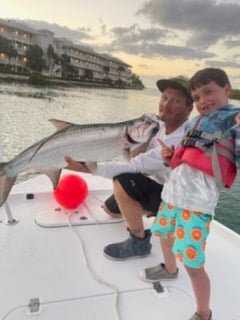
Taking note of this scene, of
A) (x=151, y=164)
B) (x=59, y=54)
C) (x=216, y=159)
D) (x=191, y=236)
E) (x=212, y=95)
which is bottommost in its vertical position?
(x=191, y=236)

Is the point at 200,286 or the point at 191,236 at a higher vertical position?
the point at 191,236

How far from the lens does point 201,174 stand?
2121 millimetres

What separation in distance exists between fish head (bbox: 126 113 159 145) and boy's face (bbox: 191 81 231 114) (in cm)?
49

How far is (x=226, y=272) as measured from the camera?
291 centimetres

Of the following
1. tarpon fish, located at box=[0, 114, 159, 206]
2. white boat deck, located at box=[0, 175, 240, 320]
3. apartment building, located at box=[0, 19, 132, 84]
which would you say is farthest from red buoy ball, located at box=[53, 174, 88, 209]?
apartment building, located at box=[0, 19, 132, 84]

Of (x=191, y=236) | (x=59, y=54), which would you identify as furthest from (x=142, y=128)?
(x=59, y=54)

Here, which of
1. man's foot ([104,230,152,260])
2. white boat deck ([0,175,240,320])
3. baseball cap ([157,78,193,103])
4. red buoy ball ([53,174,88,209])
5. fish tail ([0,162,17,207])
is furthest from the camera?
red buoy ball ([53,174,88,209])

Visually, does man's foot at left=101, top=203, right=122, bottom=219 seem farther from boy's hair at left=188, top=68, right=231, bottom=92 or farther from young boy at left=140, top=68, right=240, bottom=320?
boy's hair at left=188, top=68, right=231, bottom=92

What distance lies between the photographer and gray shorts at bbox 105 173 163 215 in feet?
9.93

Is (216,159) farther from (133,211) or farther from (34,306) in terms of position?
(34,306)

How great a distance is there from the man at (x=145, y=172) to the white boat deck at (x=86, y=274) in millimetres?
164

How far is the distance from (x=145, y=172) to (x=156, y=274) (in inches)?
36.4

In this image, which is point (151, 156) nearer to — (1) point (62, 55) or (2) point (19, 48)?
(2) point (19, 48)

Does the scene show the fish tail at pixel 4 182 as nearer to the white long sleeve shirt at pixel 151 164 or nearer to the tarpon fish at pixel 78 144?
the tarpon fish at pixel 78 144
